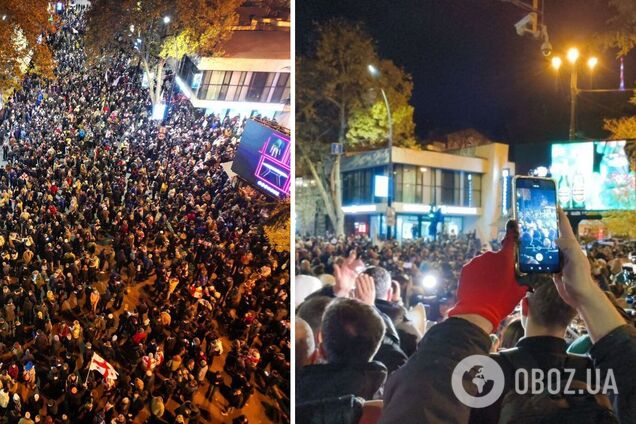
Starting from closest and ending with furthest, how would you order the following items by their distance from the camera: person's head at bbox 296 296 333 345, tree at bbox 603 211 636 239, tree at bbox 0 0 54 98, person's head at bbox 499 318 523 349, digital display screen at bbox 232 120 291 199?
person's head at bbox 499 318 523 349 < tree at bbox 603 211 636 239 < person's head at bbox 296 296 333 345 < digital display screen at bbox 232 120 291 199 < tree at bbox 0 0 54 98

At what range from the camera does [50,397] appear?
9.89ft

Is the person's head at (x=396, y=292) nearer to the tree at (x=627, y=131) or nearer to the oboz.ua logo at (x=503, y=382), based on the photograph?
the oboz.ua logo at (x=503, y=382)

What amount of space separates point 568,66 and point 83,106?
2709mm

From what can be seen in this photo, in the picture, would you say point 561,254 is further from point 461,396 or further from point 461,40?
point 461,40

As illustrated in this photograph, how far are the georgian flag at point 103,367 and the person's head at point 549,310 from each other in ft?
7.15

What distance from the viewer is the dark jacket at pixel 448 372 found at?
2.21 m

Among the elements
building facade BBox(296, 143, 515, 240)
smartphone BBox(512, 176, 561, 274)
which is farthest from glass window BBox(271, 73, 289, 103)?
smartphone BBox(512, 176, 561, 274)

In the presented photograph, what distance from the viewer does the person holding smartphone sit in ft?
7.27

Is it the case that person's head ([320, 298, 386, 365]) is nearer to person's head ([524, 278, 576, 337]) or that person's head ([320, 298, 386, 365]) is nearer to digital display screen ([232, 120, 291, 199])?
person's head ([524, 278, 576, 337])

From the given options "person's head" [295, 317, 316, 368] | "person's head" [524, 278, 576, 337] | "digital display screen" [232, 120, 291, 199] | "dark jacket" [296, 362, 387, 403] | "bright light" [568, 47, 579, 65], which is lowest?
"dark jacket" [296, 362, 387, 403]

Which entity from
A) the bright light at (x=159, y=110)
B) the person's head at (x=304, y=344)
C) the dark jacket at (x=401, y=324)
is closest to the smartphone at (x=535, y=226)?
the dark jacket at (x=401, y=324)

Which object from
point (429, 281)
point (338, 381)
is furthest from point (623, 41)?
point (338, 381)

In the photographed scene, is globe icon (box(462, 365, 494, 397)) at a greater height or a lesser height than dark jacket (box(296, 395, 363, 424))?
greater

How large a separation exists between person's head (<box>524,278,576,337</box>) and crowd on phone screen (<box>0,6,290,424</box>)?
124 cm
